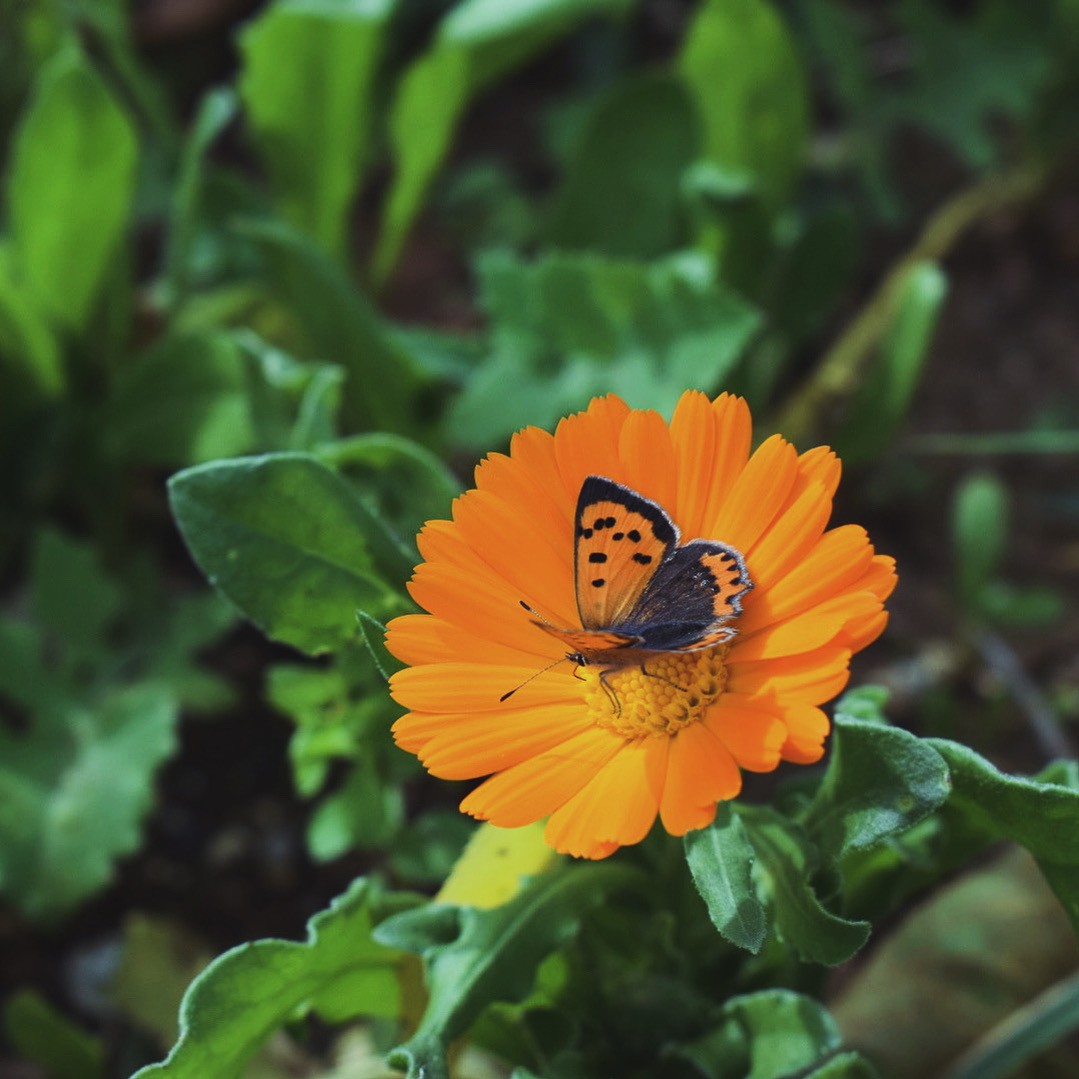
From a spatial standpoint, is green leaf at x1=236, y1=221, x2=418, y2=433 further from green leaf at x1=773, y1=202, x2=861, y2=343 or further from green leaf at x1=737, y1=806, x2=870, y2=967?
green leaf at x1=737, y1=806, x2=870, y2=967

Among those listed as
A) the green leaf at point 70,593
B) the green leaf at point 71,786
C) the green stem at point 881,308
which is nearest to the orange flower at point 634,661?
the green leaf at point 71,786

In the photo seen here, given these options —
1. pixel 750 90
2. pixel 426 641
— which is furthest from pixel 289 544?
pixel 750 90

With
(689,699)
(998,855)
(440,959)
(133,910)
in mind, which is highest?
(689,699)

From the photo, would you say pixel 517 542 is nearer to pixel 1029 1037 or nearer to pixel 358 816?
pixel 358 816

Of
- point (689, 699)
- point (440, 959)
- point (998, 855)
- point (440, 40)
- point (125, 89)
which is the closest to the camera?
point (689, 699)

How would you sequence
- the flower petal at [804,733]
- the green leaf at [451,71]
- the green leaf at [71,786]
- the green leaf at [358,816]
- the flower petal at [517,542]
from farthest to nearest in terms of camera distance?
the green leaf at [451,71] < the green leaf at [71,786] < the green leaf at [358,816] < the flower petal at [517,542] < the flower petal at [804,733]

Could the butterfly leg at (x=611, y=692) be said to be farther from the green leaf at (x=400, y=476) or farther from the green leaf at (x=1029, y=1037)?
the green leaf at (x=1029, y=1037)

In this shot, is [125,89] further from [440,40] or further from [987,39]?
[987,39]

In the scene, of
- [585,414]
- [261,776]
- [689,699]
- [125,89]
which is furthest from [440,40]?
[689,699]
